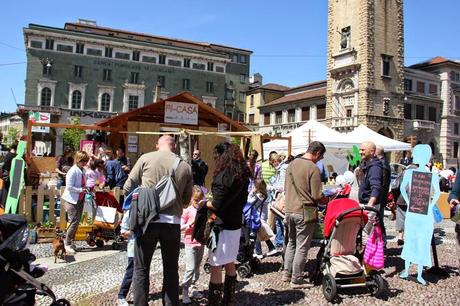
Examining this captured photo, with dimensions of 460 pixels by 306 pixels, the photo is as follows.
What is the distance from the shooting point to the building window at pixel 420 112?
4544 cm

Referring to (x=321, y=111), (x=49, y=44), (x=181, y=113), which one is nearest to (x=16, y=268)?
(x=181, y=113)

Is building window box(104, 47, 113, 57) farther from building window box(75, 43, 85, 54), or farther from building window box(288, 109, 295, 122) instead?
building window box(288, 109, 295, 122)

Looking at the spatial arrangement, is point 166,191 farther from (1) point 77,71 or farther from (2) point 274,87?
(2) point 274,87

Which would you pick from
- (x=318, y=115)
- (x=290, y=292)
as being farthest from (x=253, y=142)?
(x=318, y=115)

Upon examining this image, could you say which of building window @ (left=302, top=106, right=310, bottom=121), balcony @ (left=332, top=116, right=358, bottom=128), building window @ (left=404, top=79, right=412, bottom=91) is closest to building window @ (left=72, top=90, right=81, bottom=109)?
building window @ (left=302, top=106, right=310, bottom=121)

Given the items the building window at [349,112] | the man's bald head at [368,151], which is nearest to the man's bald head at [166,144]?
the man's bald head at [368,151]

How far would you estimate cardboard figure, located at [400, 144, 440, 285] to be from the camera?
573 cm

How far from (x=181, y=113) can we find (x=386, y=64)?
31.4m

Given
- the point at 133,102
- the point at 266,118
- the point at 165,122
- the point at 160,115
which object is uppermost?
the point at 133,102

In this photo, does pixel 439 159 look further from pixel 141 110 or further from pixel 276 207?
pixel 276 207

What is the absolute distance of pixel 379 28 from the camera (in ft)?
131

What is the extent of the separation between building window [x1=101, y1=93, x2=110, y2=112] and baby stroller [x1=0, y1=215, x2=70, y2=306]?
48.5 metres

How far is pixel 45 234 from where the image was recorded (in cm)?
818

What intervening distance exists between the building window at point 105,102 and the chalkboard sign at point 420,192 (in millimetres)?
48031
